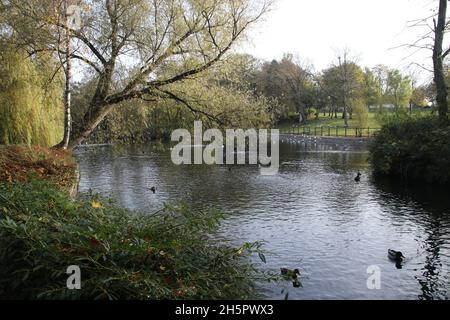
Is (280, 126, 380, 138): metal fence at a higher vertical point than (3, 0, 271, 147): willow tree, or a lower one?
lower

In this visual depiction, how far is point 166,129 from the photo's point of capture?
1812 centimetres

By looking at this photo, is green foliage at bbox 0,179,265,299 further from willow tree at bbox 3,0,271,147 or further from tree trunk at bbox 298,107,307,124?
tree trunk at bbox 298,107,307,124

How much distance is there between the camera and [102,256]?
Answer: 20.2 feet

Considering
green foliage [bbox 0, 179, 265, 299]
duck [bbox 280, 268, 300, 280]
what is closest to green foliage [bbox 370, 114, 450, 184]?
duck [bbox 280, 268, 300, 280]

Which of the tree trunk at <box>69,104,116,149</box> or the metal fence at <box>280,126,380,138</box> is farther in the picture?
the metal fence at <box>280,126,380,138</box>

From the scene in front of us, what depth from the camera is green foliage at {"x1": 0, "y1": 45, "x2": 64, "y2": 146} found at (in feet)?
52.9

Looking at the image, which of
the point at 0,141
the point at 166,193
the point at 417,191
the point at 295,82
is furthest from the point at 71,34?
the point at 295,82

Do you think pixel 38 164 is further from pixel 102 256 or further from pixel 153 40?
pixel 102 256

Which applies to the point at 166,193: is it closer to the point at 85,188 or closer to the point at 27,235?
the point at 85,188

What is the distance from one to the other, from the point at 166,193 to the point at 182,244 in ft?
44.5

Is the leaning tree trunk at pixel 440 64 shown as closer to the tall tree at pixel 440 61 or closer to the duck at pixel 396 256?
the tall tree at pixel 440 61

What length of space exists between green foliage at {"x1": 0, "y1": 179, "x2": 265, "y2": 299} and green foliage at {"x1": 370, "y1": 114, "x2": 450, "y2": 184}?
59.2 feet

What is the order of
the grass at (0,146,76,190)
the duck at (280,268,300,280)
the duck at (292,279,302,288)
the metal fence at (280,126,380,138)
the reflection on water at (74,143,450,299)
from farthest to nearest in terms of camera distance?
the metal fence at (280,126,380,138) → the grass at (0,146,76,190) → the reflection on water at (74,143,450,299) → the duck at (280,268,300,280) → the duck at (292,279,302,288)

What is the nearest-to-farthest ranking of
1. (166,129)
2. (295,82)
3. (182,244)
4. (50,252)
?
1. (50,252)
2. (182,244)
3. (166,129)
4. (295,82)
